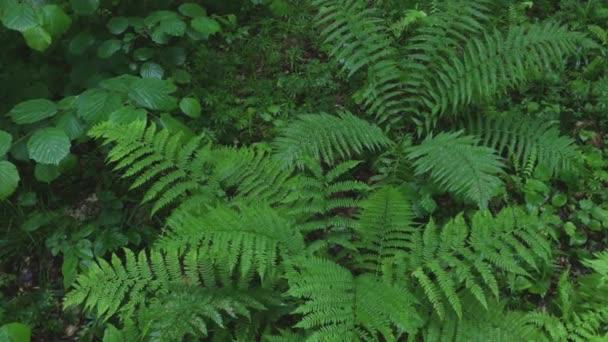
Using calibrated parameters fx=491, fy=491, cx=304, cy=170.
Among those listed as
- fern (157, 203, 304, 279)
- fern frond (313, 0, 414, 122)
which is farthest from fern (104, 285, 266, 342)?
fern frond (313, 0, 414, 122)

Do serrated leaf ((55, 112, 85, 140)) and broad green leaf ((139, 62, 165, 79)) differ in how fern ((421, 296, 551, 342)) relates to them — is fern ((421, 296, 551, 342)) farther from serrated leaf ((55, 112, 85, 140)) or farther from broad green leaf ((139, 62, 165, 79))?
broad green leaf ((139, 62, 165, 79))

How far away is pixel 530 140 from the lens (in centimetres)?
315

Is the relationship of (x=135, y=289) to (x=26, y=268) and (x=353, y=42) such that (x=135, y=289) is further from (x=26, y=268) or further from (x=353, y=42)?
(x=353, y=42)

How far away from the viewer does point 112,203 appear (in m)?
3.14

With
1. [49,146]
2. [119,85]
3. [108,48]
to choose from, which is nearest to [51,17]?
[119,85]

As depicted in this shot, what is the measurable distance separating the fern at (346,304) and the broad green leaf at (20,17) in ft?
5.71

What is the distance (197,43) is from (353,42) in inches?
51.7

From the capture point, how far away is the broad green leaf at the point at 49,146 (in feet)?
7.80

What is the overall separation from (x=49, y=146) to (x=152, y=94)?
0.57 meters

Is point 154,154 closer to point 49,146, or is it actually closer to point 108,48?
point 49,146

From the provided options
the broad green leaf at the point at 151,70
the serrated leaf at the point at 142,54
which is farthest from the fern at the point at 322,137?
the serrated leaf at the point at 142,54

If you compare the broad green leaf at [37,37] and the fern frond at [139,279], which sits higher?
the broad green leaf at [37,37]

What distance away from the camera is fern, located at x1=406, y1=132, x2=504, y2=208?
2.65 metres

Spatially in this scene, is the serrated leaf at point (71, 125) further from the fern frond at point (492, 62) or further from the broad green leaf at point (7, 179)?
the fern frond at point (492, 62)
